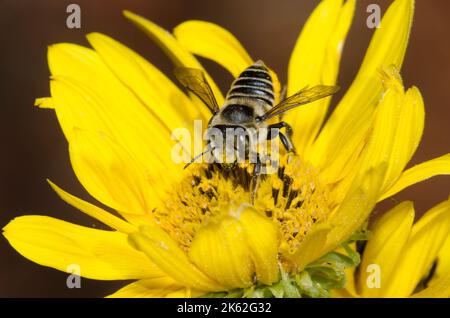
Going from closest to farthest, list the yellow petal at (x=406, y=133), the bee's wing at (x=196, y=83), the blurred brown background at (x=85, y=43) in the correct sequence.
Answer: the yellow petal at (x=406, y=133) → the bee's wing at (x=196, y=83) → the blurred brown background at (x=85, y=43)

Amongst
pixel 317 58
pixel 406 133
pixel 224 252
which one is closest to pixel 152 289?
pixel 224 252

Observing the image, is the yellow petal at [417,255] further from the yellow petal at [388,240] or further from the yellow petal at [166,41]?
the yellow petal at [166,41]

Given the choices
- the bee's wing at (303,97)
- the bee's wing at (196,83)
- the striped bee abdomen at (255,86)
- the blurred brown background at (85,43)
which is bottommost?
the bee's wing at (303,97)

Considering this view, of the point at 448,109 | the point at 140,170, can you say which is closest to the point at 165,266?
the point at 140,170

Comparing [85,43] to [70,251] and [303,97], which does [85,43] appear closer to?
[303,97]

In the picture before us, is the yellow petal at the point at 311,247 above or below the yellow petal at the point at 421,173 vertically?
below

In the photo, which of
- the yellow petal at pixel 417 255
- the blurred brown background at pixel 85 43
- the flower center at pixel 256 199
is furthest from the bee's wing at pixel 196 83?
the blurred brown background at pixel 85 43
